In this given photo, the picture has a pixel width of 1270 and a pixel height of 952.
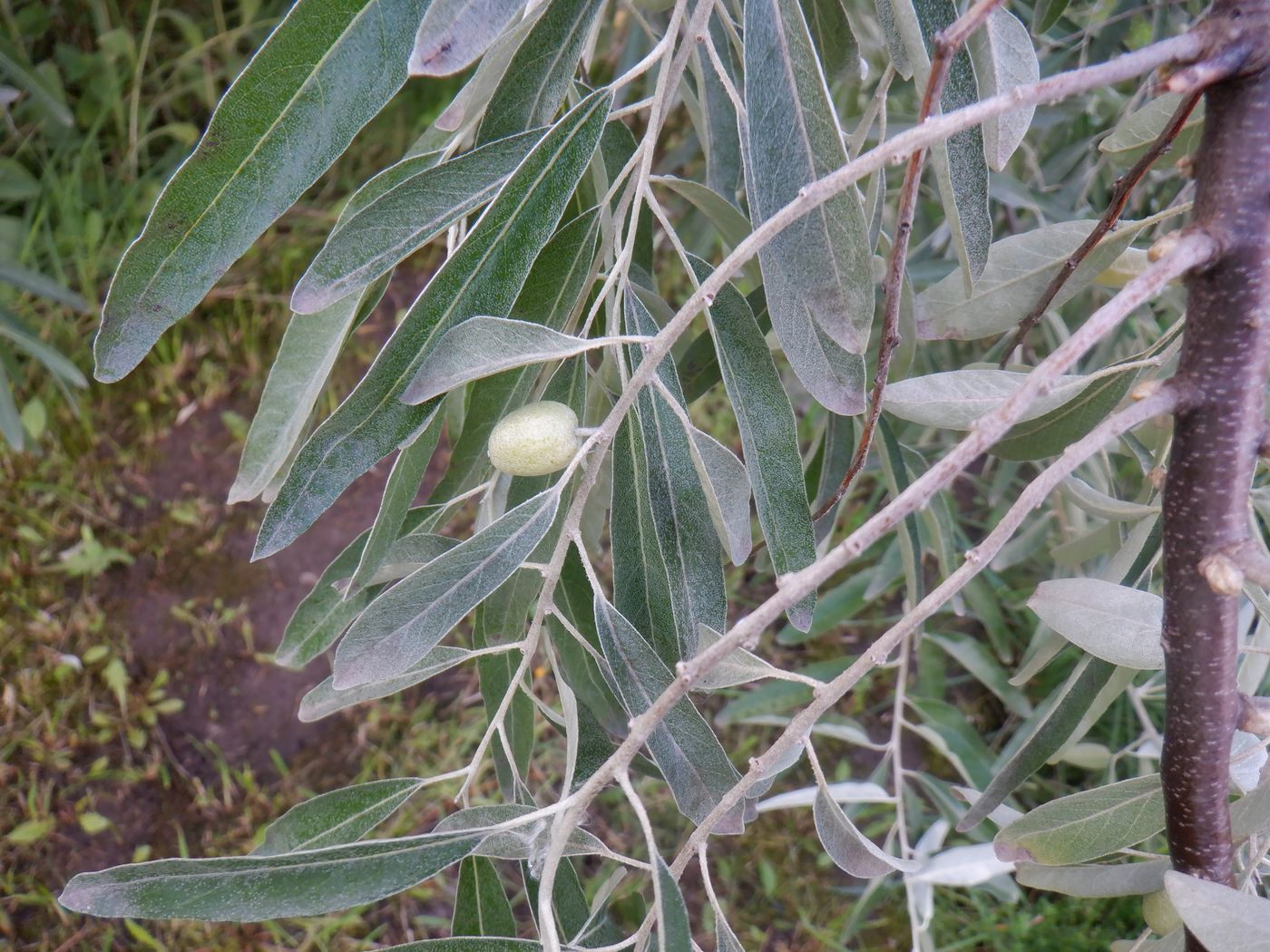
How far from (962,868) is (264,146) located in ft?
3.38

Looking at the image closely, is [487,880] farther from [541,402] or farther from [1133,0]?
[1133,0]

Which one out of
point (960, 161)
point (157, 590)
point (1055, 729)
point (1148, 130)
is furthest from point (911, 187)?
point (157, 590)

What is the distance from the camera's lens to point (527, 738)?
32.8 inches

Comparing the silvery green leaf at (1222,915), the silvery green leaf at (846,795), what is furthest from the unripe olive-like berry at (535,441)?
the silvery green leaf at (846,795)

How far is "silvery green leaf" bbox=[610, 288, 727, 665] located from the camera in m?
0.69

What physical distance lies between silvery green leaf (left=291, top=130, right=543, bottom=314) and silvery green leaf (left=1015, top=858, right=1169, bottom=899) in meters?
0.57

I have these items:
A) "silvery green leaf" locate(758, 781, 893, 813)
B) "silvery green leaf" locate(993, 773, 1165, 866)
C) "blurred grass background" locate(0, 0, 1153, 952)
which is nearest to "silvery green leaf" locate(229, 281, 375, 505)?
"silvery green leaf" locate(993, 773, 1165, 866)

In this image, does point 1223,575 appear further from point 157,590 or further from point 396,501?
point 157,590

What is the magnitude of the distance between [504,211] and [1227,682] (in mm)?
453

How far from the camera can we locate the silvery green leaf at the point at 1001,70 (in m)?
0.56

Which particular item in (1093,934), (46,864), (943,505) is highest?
(943,505)

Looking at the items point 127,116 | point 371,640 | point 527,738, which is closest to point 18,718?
point 127,116

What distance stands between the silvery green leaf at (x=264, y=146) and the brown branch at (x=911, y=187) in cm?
26

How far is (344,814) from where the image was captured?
72cm
